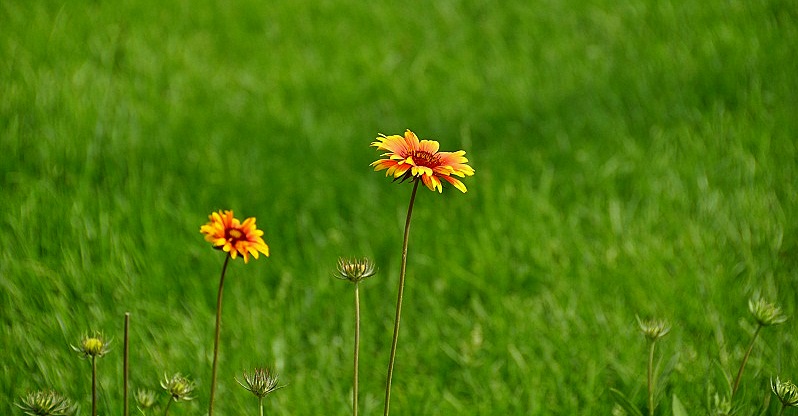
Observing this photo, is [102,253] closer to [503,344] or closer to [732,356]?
[503,344]

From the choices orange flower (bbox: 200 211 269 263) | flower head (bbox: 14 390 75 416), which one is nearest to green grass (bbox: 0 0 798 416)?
flower head (bbox: 14 390 75 416)

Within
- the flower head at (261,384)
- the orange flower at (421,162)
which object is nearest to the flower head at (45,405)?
the flower head at (261,384)

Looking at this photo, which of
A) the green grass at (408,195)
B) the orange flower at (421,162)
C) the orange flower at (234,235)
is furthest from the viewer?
the green grass at (408,195)

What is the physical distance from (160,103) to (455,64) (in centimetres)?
123

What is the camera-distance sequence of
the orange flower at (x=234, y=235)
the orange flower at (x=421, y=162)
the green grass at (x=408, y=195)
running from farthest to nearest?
the green grass at (x=408, y=195) < the orange flower at (x=234, y=235) < the orange flower at (x=421, y=162)

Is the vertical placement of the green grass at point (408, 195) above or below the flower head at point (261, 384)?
above

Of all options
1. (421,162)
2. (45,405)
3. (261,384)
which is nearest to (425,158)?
(421,162)

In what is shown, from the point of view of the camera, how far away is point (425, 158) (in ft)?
4.73

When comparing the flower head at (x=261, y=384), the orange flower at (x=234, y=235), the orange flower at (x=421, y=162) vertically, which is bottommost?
the flower head at (x=261, y=384)

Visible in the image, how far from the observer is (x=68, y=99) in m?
2.75

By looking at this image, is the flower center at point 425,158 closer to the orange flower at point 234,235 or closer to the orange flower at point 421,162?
the orange flower at point 421,162

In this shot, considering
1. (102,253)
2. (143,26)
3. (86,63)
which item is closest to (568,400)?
(102,253)

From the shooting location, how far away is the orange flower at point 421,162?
133cm

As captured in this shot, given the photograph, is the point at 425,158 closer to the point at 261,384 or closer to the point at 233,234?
the point at 233,234
